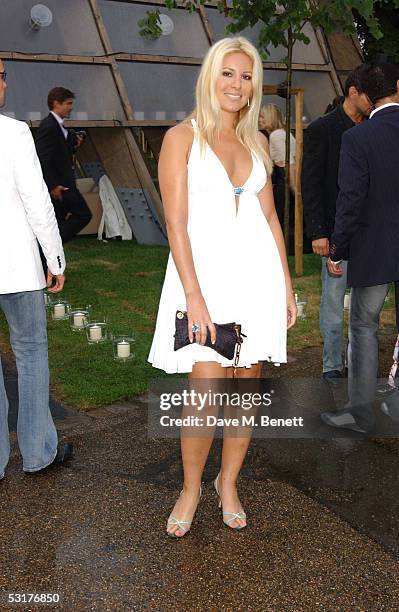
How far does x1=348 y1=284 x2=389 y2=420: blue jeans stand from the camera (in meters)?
4.74

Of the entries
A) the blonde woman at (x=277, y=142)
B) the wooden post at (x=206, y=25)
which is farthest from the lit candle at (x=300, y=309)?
the wooden post at (x=206, y=25)

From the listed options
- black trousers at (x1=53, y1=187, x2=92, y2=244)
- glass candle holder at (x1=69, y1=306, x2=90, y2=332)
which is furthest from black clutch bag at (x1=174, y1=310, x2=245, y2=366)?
black trousers at (x1=53, y1=187, x2=92, y2=244)

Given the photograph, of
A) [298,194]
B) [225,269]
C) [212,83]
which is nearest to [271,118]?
[298,194]

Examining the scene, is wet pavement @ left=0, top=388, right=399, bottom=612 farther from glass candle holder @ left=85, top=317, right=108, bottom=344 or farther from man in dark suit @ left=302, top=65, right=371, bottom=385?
glass candle holder @ left=85, top=317, right=108, bottom=344

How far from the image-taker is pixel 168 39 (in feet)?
44.0

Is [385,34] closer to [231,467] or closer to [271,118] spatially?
[271,118]

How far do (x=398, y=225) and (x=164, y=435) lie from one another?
6.59ft

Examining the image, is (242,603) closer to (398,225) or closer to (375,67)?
(398,225)

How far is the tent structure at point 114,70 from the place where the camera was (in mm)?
12008

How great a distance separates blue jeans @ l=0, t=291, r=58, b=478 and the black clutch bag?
3.47ft

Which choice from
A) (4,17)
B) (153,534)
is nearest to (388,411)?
(153,534)

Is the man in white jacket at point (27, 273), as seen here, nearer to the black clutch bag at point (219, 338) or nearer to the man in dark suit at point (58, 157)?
the black clutch bag at point (219, 338)

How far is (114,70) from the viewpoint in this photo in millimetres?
12641

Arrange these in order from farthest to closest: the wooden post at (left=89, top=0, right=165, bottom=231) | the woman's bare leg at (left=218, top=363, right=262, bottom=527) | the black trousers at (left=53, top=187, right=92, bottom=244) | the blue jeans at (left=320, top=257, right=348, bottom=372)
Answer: the wooden post at (left=89, top=0, right=165, bottom=231) → the black trousers at (left=53, top=187, right=92, bottom=244) → the blue jeans at (left=320, top=257, right=348, bottom=372) → the woman's bare leg at (left=218, top=363, right=262, bottom=527)
